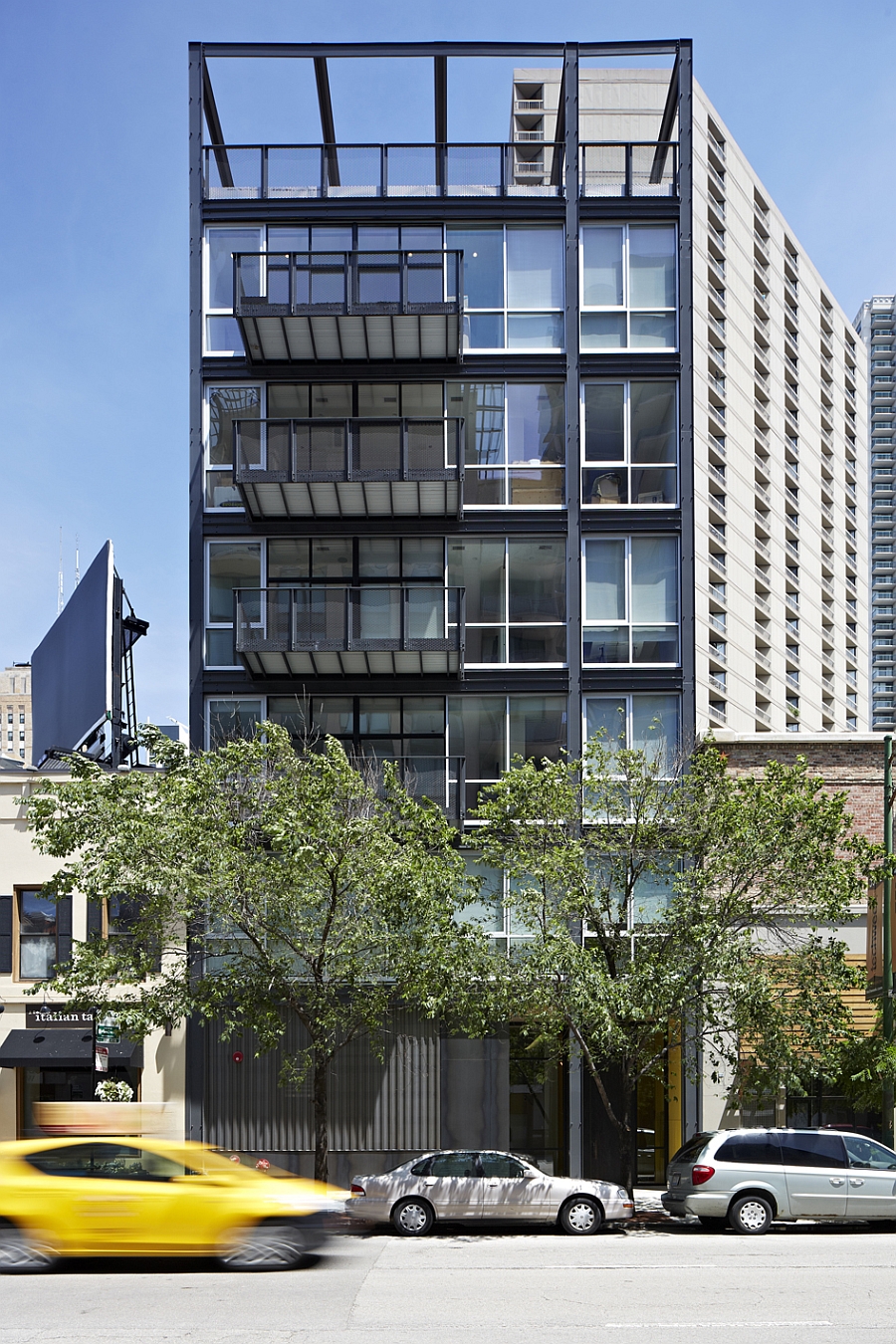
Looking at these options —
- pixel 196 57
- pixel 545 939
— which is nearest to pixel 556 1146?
pixel 545 939

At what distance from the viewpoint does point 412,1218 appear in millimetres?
19328

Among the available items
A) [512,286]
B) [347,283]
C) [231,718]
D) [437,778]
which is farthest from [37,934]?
[512,286]

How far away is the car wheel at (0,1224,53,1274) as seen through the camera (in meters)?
14.6

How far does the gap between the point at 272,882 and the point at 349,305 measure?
12681mm

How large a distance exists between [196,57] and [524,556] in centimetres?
1315

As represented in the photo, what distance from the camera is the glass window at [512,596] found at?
A: 93.0 feet

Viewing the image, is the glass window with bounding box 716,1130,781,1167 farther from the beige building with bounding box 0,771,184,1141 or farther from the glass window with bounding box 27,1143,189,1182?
the beige building with bounding box 0,771,184,1141

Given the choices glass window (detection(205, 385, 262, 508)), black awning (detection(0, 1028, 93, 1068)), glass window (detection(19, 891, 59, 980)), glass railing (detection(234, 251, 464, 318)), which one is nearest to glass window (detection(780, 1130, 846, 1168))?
black awning (detection(0, 1028, 93, 1068))

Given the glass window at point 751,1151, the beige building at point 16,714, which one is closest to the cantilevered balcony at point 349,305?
the glass window at point 751,1151

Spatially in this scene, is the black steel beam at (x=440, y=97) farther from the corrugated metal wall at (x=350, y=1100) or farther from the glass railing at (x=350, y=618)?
the corrugated metal wall at (x=350, y=1100)

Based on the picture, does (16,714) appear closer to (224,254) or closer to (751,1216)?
(224,254)

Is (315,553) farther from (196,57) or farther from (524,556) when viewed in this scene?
(196,57)

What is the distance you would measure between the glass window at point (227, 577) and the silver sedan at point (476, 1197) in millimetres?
12357

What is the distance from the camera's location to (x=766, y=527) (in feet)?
246
